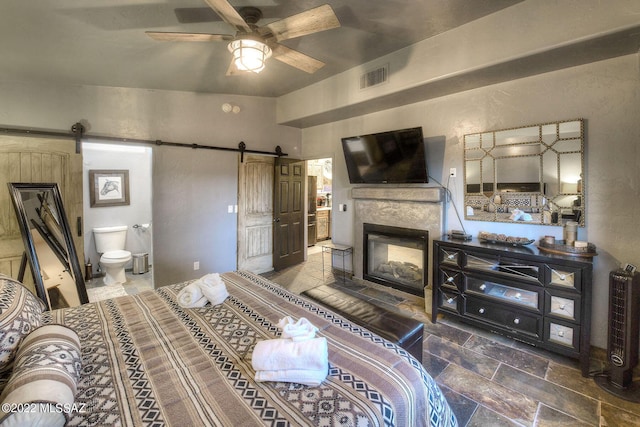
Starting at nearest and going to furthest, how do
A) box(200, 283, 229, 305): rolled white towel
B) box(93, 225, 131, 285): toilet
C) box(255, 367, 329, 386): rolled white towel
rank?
box(255, 367, 329, 386): rolled white towel
box(200, 283, 229, 305): rolled white towel
box(93, 225, 131, 285): toilet

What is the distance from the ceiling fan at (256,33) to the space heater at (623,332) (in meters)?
2.70

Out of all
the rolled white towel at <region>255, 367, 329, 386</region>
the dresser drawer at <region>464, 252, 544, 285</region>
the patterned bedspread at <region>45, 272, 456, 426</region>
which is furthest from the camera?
the dresser drawer at <region>464, 252, 544, 285</region>

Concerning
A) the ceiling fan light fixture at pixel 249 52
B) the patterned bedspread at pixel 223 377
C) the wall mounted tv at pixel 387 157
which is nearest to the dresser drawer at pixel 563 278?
the wall mounted tv at pixel 387 157

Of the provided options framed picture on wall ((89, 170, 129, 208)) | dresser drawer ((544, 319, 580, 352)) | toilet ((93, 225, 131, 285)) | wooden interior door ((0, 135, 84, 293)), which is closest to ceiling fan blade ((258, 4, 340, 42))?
wooden interior door ((0, 135, 84, 293))

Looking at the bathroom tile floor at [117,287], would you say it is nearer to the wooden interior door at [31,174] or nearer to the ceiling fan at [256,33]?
Answer: the wooden interior door at [31,174]

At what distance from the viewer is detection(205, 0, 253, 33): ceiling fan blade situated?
1664 millimetres

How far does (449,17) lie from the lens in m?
2.49

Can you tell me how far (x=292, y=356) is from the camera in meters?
1.16

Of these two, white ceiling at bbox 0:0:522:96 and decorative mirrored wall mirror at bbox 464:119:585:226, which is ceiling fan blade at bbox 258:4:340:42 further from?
decorative mirrored wall mirror at bbox 464:119:585:226

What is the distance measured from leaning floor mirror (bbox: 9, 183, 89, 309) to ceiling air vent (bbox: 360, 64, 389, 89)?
3.59 meters

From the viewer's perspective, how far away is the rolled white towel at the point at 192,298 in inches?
74.4

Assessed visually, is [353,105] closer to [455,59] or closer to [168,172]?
[455,59]

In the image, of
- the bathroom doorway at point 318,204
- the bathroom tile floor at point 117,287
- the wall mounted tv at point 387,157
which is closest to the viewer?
the wall mounted tv at point 387,157

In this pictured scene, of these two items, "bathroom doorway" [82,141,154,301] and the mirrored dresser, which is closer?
the mirrored dresser
